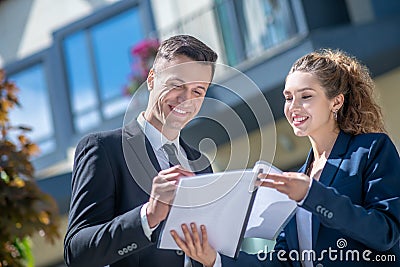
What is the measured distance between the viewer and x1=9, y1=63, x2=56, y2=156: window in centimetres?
1049

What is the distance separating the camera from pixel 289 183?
2164 millimetres

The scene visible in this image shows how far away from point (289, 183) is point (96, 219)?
543mm

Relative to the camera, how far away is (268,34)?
796 centimetres

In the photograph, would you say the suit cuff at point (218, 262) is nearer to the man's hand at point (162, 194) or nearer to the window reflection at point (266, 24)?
the man's hand at point (162, 194)

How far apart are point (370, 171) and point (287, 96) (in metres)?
0.34

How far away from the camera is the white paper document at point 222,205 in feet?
6.90

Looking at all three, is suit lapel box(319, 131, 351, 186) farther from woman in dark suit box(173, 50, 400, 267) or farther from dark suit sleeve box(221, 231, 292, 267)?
dark suit sleeve box(221, 231, 292, 267)

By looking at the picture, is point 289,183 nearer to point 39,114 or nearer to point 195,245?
point 195,245

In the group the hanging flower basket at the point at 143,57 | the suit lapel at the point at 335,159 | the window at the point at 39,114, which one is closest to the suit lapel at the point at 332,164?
the suit lapel at the point at 335,159

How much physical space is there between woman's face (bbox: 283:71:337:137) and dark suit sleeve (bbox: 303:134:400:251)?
15 centimetres

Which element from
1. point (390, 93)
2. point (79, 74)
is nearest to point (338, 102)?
point (390, 93)

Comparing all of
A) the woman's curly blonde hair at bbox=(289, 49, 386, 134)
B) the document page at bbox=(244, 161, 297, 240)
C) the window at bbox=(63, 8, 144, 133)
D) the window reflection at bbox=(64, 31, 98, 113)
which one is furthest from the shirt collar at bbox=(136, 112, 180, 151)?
the window reflection at bbox=(64, 31, 98, 113)

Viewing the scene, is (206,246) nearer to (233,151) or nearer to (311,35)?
(233,151)

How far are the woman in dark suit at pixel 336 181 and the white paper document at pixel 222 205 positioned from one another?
1.3 inches
